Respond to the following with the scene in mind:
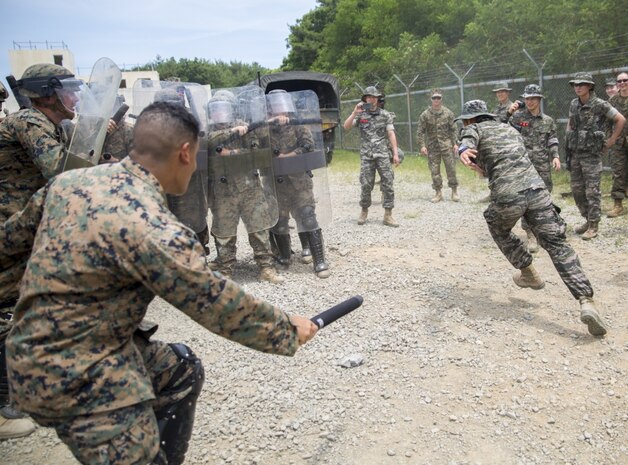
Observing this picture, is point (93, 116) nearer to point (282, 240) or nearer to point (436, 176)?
point (282, 240)

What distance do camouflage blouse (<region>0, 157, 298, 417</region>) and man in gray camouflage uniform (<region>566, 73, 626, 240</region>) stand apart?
6.08 metres

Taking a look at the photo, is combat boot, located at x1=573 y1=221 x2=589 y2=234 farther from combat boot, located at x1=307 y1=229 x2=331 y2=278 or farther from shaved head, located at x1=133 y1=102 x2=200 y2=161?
shaved head, located at x1=133 y1=102 x2=200 y2=161

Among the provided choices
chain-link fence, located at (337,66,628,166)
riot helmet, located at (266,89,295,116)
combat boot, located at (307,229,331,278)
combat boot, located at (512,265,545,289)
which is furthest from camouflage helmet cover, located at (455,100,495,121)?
chain-link fence, located at (337,66,628,166)

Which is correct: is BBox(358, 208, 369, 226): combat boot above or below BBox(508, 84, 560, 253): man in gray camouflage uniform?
below

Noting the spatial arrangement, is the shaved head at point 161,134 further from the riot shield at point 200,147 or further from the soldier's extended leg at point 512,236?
the riot shield at point 200,147

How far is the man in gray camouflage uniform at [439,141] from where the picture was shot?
9.80m

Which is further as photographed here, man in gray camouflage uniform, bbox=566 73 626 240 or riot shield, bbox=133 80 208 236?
man in gray camouflage uniform, bbox=566 73 626 240

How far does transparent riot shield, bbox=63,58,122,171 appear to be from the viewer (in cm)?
359

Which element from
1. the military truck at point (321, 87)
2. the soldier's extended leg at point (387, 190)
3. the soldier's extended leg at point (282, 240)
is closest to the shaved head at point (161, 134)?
the soldier's extended leg at point (282, 240)

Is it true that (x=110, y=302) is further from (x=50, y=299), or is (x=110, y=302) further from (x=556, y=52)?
(x=556, y=52)

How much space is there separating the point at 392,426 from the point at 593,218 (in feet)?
15.9

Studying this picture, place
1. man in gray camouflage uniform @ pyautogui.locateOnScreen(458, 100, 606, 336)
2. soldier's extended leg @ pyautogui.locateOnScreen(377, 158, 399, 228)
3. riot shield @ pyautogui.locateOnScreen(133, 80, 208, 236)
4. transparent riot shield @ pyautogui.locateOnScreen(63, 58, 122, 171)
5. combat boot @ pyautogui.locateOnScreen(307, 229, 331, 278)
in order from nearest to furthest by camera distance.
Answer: transparent riot shield @ pyautogui.locateOnScreen(63, 58, 122, 171) < man in gray camouflage uniform @ pyautogui.locateOnScreen(458, 100, 606, 336) < riot shield @ pyautogui.locateOnScreen(133, 80, 208, 236) < combat boot @ pyautogui.locateOnScreen(307, 229, 331, 278) < soldier's extended leg @ pyautogui.locateOnScreen(377, 158, 399, 228)

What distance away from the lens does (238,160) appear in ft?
18.5

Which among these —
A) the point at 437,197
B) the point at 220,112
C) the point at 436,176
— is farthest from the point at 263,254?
the point at 436,176
